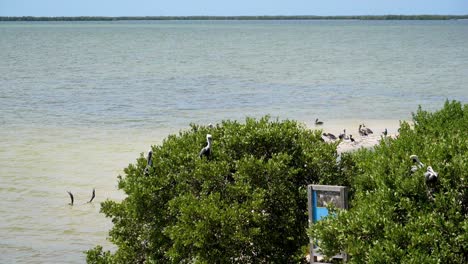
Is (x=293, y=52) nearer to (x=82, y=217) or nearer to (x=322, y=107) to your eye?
(x=322, y=107)

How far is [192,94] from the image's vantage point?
6022 centimetres

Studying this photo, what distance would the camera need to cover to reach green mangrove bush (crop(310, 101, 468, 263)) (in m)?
12.3

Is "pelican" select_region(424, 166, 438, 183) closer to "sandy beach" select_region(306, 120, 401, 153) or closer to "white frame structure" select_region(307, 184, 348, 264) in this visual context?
"white frame structure" select_region(307, 184, 348, 264)

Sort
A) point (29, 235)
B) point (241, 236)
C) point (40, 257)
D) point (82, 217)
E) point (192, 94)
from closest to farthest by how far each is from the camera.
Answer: point (241, 236)
point (40, 257)
point (29, 235)
point (82, 217)
point (192, 94)

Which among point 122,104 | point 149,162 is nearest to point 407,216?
point 149,162

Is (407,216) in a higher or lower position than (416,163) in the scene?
lower

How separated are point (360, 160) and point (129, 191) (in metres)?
4.10

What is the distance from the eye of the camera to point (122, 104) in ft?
181

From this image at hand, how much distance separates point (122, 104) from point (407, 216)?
43437 mm

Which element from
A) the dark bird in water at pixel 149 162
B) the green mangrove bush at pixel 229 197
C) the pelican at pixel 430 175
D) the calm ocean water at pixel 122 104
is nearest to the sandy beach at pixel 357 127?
the calm ocean water at pixel 122 104

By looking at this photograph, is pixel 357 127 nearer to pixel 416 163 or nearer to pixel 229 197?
pixel 229 197

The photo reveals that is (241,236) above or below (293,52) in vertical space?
below

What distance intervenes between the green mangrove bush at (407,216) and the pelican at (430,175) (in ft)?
0.31

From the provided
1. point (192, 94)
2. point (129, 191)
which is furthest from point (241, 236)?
point (192, 94)
